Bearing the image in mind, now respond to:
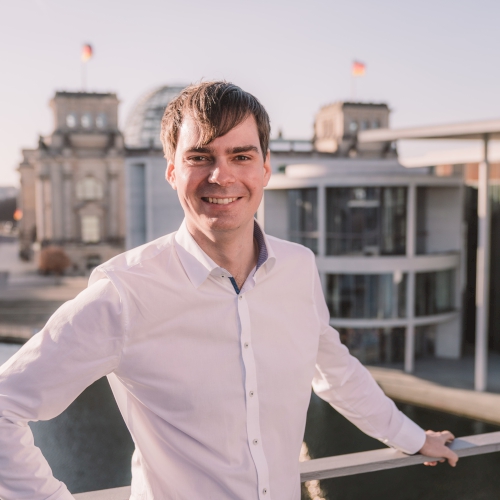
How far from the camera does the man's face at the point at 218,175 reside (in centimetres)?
209

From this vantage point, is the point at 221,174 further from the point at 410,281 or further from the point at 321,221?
the point at 410,281

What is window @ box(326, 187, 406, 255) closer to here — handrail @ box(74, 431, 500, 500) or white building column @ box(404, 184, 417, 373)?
white building column @ box(404, 184, 417, 373)

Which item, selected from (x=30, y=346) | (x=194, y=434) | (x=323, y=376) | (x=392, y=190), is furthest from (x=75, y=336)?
(x=392, y=190)

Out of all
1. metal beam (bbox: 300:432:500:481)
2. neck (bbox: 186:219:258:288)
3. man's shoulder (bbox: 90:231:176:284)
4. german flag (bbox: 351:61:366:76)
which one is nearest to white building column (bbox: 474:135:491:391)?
metal beam (bbox: 300:432:500:481)

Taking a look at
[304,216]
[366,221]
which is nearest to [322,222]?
[304,216]

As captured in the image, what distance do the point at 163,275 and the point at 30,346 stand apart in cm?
49

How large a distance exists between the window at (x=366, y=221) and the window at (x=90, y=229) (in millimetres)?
29617

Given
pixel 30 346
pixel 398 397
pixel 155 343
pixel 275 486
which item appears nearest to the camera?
pixel 30 346

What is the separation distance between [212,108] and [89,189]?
148 ft

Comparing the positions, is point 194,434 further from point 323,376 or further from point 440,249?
point 440,249

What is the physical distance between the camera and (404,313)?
1980cm

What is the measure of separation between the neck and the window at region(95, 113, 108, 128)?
145 ft

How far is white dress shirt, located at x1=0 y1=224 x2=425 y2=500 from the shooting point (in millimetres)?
1804

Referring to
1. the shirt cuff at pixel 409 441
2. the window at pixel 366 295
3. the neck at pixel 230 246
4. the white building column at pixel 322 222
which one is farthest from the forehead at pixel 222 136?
the window at pixel 366 295
